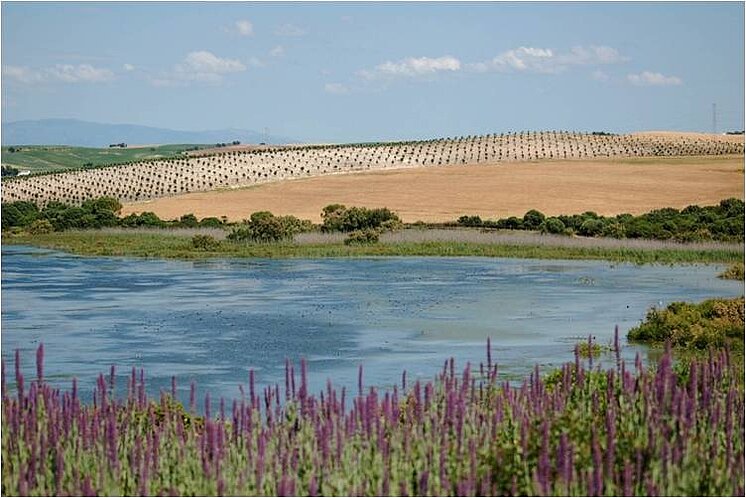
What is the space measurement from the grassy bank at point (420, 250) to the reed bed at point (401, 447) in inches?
1486

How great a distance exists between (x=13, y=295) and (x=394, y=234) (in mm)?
26458

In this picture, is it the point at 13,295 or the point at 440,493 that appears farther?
the point at 13,295

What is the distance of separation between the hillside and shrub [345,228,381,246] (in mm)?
39832

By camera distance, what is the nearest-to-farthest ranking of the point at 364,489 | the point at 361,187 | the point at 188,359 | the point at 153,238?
the point at 364,489 → the point at 188,359 → the point at 153,238 → the point at 361,187

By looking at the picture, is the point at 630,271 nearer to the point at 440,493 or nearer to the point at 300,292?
the point at 300,292

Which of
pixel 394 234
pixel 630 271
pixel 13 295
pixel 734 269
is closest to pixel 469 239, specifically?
pixel 394 234

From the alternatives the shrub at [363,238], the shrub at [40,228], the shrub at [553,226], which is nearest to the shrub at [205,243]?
the shrub at [363,238]

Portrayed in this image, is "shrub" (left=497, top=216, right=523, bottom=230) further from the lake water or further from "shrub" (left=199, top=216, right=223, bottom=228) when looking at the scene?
the lake water

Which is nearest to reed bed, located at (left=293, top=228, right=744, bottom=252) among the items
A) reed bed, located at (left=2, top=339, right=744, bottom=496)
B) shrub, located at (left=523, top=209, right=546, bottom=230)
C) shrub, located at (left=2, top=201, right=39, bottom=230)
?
shrub, located at (left=523, top=209, right=546, bottom=230)

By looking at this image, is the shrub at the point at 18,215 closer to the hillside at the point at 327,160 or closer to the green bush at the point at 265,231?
the hillside at the point at 327,160

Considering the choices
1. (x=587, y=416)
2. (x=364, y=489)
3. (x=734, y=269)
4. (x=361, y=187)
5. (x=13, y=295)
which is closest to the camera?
(x=364, y=489)

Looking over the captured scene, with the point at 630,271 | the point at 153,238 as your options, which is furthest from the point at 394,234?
the point at 630,271

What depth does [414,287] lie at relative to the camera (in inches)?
1489

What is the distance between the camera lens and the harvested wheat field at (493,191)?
78625mm
